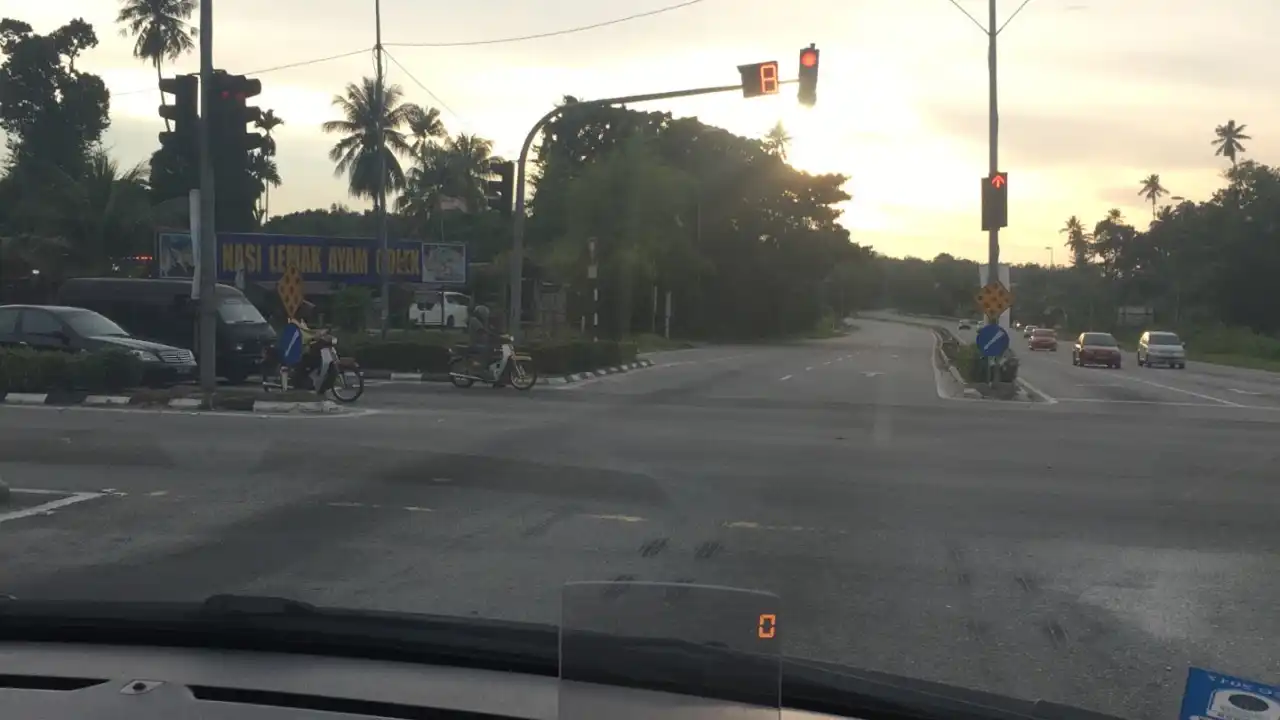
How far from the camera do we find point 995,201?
25297 millimetres

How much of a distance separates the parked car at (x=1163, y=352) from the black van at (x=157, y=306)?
117 ft

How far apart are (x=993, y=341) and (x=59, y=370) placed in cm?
1717

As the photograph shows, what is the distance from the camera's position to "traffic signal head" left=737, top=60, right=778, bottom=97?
784 inches

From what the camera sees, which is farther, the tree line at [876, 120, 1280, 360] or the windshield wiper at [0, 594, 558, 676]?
the tree line at [876, 120, 1280, 360]

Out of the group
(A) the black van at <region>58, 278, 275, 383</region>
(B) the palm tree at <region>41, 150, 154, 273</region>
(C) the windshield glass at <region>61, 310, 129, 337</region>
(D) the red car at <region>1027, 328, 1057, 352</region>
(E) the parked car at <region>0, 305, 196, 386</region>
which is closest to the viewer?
(E) the parked car at <region>0, 305, 196, 386</region>

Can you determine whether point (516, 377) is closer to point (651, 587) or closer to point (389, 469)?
point (389, 469)

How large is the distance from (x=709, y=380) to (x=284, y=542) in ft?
68.5

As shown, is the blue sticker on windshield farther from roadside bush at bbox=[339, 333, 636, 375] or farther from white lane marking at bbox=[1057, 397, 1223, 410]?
roadside bush at bbox=[339, 333, 636, 375]

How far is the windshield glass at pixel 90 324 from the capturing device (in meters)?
20.9

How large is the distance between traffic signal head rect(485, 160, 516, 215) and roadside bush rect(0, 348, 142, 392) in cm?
808

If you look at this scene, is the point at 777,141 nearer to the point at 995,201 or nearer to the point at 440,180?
the point at 440,180

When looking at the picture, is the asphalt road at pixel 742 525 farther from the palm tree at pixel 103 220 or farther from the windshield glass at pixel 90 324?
the palm tree at pixel 103 220

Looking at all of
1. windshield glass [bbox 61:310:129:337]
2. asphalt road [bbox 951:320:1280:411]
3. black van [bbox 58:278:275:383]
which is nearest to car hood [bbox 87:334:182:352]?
windshield glass [bbox 61:310:129:337]

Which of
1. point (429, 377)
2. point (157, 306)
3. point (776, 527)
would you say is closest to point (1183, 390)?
point (429, 377)
